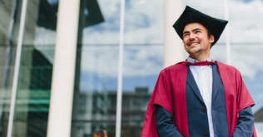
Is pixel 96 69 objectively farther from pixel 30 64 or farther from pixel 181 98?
pixel 181 98

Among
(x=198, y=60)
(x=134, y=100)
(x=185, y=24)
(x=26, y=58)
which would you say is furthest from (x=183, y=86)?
(x=26, y=58)

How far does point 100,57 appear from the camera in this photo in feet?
34.5

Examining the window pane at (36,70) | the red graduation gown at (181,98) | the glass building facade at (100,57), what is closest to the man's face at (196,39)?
the red graduation gown at (181,98)

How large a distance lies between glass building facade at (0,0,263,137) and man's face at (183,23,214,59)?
7.26 metres

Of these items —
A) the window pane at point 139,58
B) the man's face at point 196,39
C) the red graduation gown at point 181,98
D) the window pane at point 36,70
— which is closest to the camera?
the red graduation gown at point 181,98

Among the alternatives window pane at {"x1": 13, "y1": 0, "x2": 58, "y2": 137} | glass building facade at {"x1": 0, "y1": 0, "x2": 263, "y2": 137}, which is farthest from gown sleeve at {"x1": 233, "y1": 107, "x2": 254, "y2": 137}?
window pane at {"x1": 13, "y1": 0, "x2": 58, "y2": 137}

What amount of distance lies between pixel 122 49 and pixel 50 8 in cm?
237

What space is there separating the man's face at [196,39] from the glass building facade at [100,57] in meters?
7.26

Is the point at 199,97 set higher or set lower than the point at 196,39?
lower

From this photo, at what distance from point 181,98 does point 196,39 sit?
392 mm

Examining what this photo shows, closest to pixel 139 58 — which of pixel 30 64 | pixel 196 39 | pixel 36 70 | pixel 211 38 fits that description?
pixel 36 70

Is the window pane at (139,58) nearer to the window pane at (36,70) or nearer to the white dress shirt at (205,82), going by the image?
the window pane at (36,70)

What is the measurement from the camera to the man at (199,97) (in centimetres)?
242

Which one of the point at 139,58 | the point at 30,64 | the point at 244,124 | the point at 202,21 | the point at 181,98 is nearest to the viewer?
the point at 244,124
